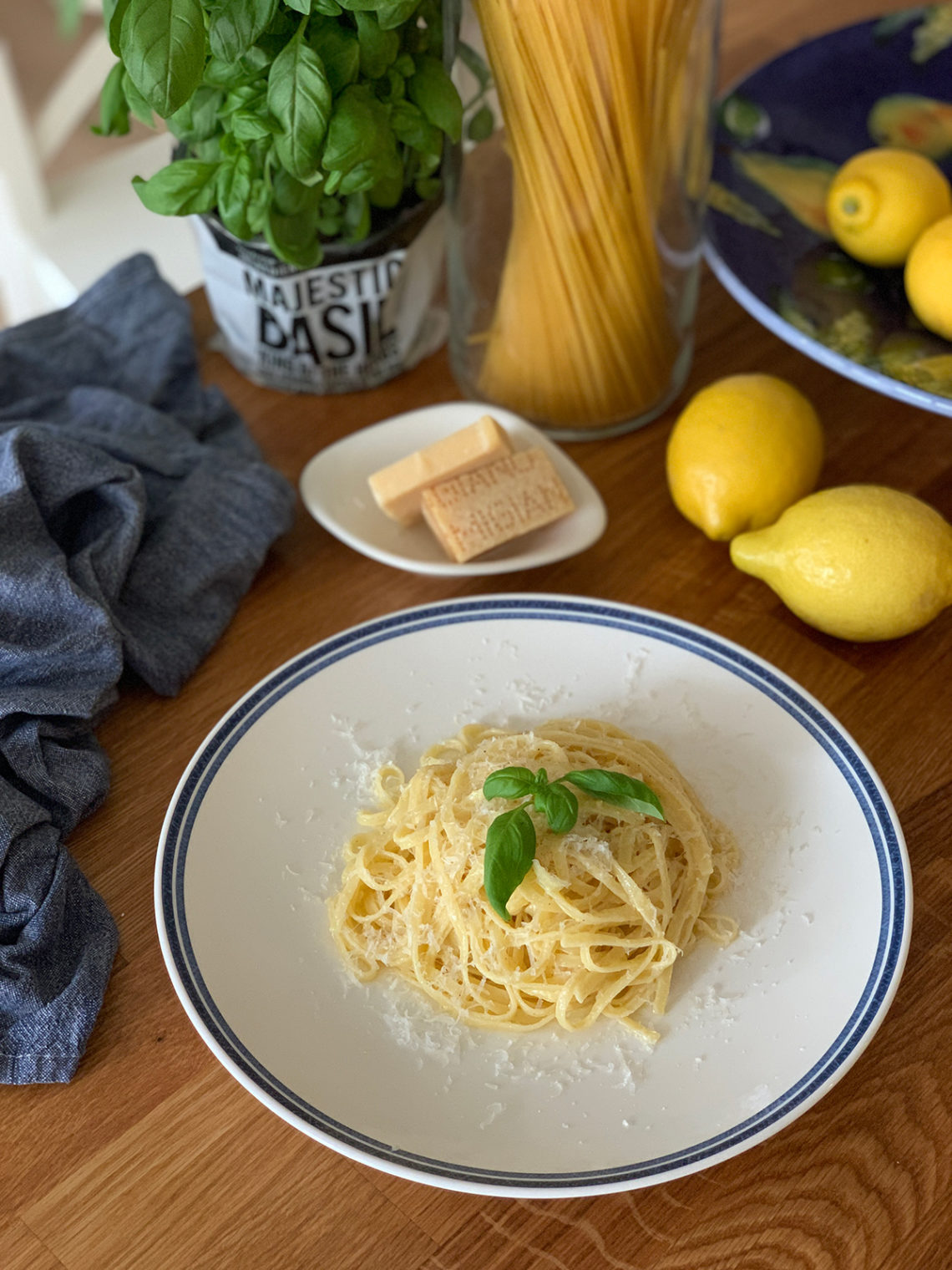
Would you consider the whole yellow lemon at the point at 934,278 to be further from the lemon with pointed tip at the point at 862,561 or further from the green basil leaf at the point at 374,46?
the green basil leaf at the point at 374,46

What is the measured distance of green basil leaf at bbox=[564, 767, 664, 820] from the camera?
0.70 m

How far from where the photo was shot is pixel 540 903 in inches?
28.0

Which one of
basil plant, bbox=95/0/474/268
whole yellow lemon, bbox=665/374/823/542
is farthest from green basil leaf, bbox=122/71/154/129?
whole yellow lemon, bbox=665/374/823/542

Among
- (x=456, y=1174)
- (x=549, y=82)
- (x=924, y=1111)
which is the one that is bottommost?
(x=924, y=1111)

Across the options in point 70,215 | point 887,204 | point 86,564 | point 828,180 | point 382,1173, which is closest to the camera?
point 382,1173

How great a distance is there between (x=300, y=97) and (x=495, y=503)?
31cm

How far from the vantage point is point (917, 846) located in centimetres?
79

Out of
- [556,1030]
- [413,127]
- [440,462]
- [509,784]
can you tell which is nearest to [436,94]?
[413,127]

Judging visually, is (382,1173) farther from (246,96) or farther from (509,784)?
(246,96)

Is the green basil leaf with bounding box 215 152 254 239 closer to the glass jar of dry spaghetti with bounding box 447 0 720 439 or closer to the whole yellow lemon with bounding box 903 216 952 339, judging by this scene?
the glass jar of dry spaghetti with bounding box 447 0 720 439

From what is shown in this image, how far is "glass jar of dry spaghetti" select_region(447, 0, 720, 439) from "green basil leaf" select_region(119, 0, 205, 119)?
219 mm

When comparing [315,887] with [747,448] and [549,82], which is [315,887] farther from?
[549,82]

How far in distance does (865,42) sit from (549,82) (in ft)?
1.85

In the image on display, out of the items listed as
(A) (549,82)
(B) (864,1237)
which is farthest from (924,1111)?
(A) (549,82)
